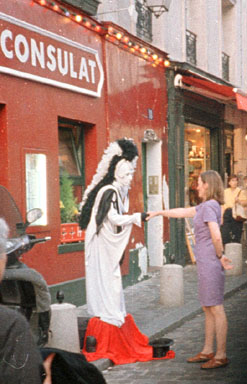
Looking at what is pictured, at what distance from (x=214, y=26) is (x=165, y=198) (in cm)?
678

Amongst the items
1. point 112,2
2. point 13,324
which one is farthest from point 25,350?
point 112,2

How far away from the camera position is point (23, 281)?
225 inches

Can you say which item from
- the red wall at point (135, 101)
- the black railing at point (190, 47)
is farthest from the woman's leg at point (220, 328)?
the black railing at point (190, 47)

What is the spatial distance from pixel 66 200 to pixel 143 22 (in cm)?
507

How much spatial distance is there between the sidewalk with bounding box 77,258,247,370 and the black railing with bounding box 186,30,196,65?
5949mm

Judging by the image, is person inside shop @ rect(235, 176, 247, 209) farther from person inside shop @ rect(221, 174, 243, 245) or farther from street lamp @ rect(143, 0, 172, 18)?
street lamp @ rect(143, 0, 172, 18)

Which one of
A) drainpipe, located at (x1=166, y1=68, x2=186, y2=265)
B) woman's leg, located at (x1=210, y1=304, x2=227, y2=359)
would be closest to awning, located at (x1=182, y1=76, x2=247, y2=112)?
drainpipe, located at (x1=166, y1=68, x2=186, y2=265)

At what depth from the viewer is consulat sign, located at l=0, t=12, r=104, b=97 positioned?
27.6ft

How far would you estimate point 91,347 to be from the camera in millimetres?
6664

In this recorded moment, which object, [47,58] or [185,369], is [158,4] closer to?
[47,58]

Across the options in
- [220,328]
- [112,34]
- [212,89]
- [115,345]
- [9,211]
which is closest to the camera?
[9,211]

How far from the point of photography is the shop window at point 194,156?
689 inches

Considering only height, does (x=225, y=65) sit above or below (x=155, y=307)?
above

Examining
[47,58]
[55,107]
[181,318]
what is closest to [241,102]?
[55,107]
